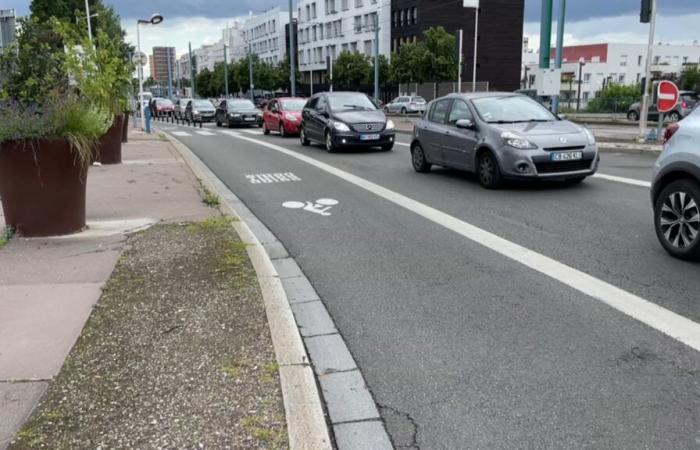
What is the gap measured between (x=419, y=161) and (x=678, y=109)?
70.8 ft

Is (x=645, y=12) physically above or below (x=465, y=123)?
above

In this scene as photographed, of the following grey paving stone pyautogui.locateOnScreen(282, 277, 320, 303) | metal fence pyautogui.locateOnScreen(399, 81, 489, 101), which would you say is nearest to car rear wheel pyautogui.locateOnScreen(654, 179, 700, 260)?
grey paving stone pyautogui.locateOnScreen(282, 277, 320, 303)

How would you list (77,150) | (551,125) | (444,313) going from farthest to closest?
(551,125), (77,150), (444,313)

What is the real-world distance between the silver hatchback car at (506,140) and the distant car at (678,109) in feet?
59.0

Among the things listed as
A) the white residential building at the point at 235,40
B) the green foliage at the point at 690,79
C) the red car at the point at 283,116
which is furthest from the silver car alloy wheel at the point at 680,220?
the white residential building at the point at 235,40

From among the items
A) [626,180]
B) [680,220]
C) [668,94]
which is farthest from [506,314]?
[668,94]

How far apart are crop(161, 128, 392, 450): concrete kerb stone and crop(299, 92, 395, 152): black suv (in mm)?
11566

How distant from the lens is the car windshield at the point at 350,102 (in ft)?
61.5

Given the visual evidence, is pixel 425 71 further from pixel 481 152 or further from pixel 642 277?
pixel 642 277

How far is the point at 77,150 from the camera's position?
715cm

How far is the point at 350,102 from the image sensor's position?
18938mm

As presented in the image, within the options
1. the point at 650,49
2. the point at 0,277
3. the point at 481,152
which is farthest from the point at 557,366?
the point at 650,49

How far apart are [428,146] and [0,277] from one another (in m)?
8.67

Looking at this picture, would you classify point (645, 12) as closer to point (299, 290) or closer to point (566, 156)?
point (566, 156)
